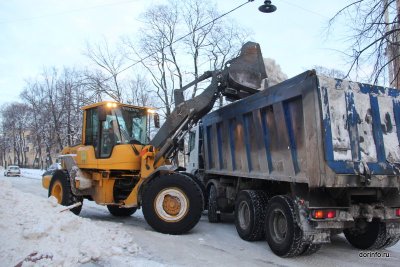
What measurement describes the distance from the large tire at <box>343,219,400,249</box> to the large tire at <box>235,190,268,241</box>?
5.35ft

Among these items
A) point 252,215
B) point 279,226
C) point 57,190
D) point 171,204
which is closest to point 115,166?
point 171,204

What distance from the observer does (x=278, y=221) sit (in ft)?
23.6

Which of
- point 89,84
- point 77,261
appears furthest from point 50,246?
point 89,84

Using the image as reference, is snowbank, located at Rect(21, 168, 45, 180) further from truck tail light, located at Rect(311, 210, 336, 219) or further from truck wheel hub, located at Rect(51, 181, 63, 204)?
truck tail light, located at Rect(311, 210, 336, 219)

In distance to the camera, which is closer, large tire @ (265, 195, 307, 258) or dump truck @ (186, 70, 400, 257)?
dump truck @ (186, 70, 400, 257)

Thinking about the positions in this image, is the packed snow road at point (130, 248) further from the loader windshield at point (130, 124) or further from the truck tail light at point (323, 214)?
the loader windshield at point (130, 124)

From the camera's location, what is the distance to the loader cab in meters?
9.98

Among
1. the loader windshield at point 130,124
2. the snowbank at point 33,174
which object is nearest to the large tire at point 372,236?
the loader windshield at point 130,124

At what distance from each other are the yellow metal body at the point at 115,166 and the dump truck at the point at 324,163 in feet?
8.78

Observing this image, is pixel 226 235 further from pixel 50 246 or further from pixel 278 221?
pixel 50 246

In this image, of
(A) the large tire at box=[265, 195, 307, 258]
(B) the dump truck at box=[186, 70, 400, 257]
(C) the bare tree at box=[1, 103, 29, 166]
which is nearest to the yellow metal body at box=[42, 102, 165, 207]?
(B) the dump truck at box=[186, 70, 400, 257]

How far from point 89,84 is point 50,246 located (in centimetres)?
3030

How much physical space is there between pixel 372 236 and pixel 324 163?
2.32 m

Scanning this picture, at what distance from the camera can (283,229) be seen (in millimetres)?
7039
